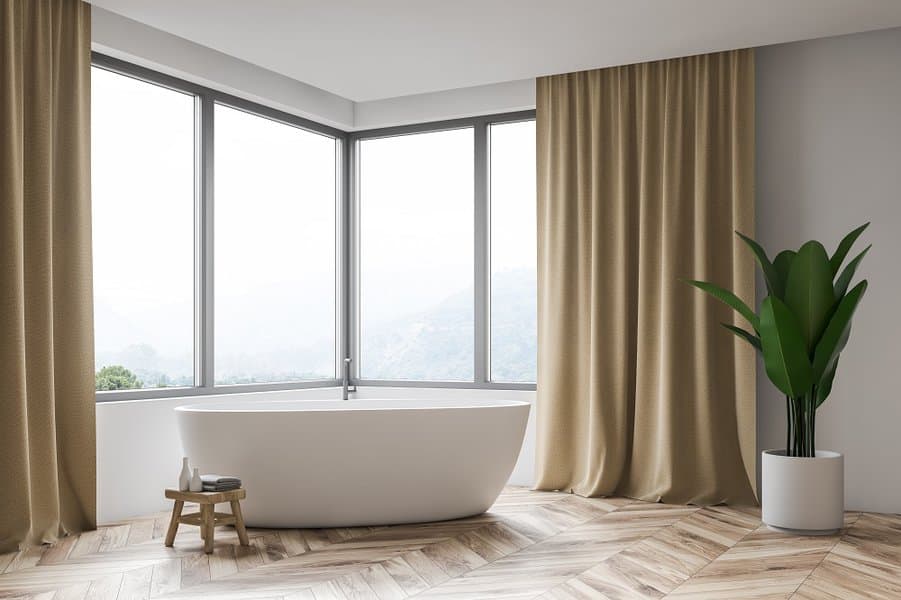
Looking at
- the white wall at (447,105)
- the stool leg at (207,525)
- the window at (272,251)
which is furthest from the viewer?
the white wall at (447,105)

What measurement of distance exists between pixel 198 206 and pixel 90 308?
1145mm

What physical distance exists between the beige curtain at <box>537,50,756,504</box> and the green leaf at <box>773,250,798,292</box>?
45 centimetres

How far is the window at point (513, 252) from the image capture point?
598cm

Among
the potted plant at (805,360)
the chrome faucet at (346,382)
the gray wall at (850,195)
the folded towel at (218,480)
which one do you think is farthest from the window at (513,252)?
the folded towel at (218,480)

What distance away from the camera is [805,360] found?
4332 mm

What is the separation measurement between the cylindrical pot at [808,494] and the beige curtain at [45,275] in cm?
312

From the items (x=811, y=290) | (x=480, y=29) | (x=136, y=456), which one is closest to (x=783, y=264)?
(x=811, y=290)

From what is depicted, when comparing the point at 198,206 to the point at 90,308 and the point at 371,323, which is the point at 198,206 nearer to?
the point at 90,308

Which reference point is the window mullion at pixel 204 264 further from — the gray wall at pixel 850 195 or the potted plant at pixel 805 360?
the gray wall at pixel 850 195

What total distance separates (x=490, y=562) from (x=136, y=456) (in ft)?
6.64

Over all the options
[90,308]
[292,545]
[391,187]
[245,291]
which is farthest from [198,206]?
[292,545]

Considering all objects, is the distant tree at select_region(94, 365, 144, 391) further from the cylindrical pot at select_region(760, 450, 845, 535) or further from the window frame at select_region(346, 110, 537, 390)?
the cylindrical pot at select_region(760, 450, 845, 535)

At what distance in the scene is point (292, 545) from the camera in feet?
13.2

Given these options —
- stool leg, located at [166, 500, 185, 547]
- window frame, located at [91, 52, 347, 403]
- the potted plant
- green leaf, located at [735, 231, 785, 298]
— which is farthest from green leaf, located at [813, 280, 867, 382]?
window frame, located at [91, 52, 347, 403]
